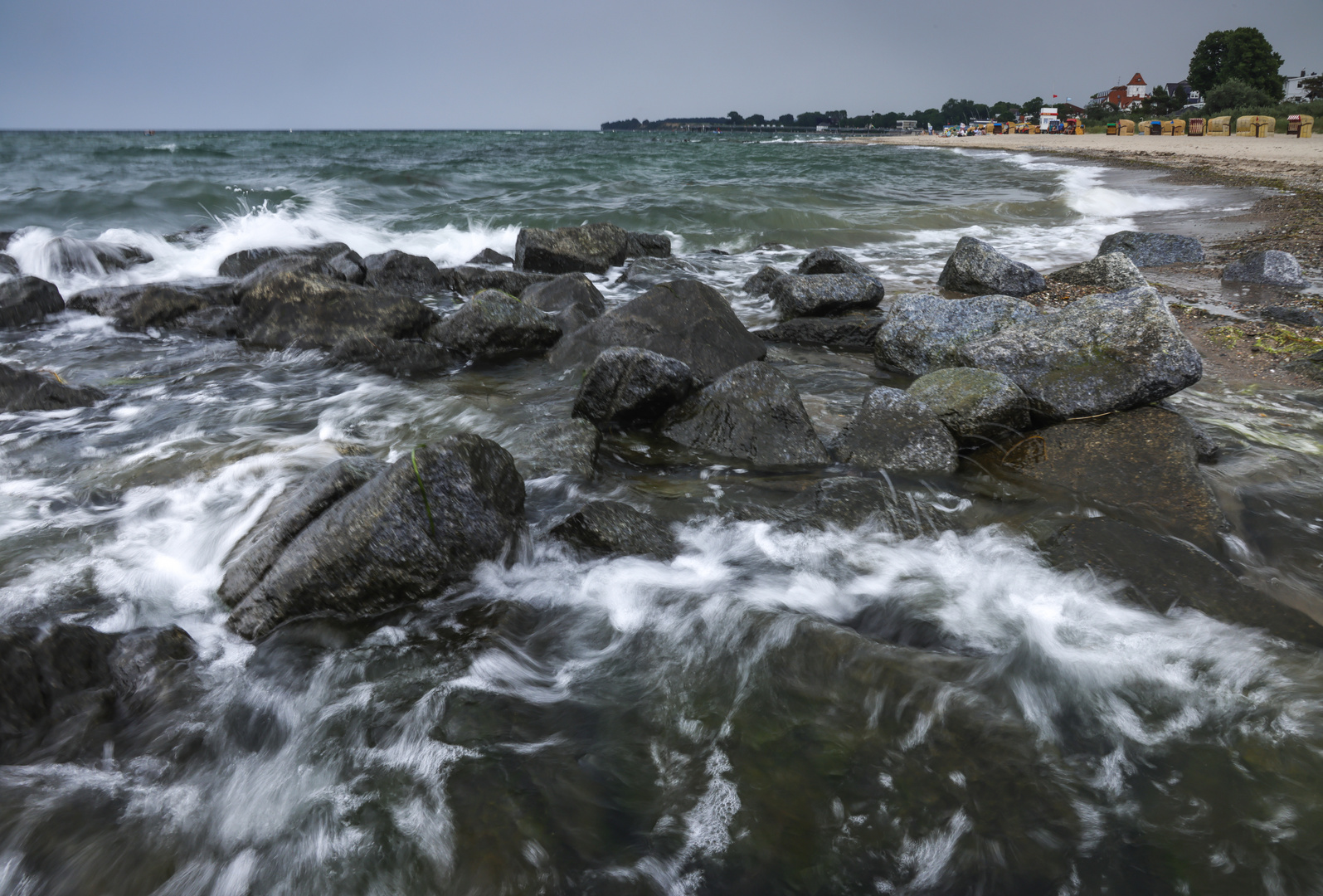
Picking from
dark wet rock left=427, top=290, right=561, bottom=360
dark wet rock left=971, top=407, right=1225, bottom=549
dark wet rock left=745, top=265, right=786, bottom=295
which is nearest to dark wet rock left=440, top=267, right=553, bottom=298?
dark wet rock left=427, top=290, right=561, bottom=360

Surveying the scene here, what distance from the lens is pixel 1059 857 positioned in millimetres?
1924

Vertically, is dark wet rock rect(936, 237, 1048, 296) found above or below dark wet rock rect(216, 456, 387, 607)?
above

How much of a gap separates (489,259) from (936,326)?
6.90m

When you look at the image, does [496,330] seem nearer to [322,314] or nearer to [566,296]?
[566,296]

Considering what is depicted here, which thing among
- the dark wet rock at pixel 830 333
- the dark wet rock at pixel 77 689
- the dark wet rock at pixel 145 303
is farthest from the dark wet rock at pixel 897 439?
the dark wet rock at pixel 145 303

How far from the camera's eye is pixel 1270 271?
6.81 meters

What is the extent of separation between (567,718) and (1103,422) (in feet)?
10.6

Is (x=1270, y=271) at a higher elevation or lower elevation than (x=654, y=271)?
lower

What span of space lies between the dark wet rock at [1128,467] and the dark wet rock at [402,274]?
6890 mm

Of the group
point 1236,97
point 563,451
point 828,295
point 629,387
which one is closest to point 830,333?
point 828,295

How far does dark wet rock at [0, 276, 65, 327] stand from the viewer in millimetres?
7070

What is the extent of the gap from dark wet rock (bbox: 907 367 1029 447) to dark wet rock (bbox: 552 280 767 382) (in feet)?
5.64

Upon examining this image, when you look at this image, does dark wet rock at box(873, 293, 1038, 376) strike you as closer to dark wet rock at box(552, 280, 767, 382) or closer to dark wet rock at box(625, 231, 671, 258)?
dark wet rock at box(552, 280, 767, 382)

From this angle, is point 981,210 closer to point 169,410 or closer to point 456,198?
point 456,198
